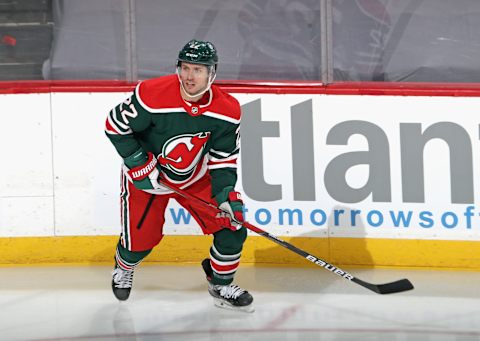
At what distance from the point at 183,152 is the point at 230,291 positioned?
1.84ft

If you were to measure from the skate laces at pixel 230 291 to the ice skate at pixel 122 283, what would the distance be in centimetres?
37

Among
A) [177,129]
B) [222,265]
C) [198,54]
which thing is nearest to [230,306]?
[222,265]

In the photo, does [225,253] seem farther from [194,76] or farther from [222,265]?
[194,76]

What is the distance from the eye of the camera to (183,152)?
13.0 feet

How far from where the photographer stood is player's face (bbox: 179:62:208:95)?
3777mm

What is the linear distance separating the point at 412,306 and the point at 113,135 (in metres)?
1.30

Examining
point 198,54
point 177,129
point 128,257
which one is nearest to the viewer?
point 198,54

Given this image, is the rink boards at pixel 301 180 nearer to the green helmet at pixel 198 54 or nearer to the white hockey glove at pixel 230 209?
the white hockey glove at pixel 230 209

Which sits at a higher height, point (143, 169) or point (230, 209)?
point (143, 169)

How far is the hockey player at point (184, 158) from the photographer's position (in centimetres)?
385

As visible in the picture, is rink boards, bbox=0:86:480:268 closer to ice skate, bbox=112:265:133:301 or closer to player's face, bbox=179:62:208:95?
ice skate, bbox=112:265:133:301

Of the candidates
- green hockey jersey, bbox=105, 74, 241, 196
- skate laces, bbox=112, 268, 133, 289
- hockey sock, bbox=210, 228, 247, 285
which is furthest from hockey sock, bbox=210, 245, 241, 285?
skate laces, bbox=112, 268, 133, 289

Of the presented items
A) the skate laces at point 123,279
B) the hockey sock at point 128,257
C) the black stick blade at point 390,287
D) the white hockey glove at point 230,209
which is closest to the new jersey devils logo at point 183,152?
the white hockey glove at point 230,209

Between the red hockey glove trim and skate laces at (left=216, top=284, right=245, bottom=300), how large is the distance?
0.54 meters
